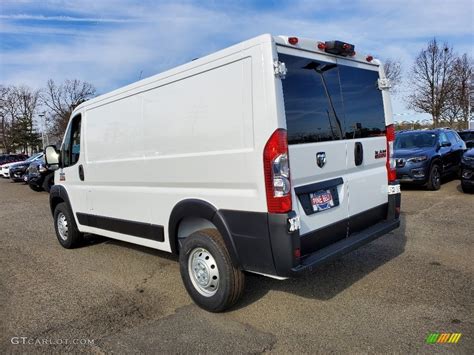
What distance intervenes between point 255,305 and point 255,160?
156 cm

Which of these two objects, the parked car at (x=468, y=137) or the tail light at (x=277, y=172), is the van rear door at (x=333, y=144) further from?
the parked car at (x=468, y=137)

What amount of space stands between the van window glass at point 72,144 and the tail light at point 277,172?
3683mm

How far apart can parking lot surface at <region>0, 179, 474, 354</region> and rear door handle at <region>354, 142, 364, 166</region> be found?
1.32m

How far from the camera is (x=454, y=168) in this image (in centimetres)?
1198

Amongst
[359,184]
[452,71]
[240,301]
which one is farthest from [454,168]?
[452,71]

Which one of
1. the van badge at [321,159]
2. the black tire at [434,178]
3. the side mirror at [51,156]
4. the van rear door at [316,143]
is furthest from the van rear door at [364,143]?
the black tire at [434,178]

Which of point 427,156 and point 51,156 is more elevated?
point 51,156

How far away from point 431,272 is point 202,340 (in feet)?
9.08

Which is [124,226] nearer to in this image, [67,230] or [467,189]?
[67,230]

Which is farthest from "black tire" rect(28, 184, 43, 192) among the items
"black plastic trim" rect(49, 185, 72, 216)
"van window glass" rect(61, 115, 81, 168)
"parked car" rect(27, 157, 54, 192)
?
"van window glass" rect(61, 115, 81, 168)

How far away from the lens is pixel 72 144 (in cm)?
609

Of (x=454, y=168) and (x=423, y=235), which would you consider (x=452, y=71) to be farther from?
(x=423, y=235)

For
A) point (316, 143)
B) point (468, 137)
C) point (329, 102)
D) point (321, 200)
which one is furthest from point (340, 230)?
point (468, 137)

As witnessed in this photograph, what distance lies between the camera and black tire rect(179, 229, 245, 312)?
143 inches
